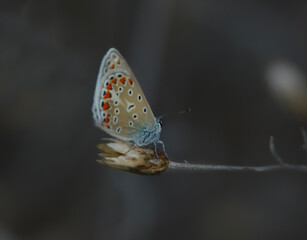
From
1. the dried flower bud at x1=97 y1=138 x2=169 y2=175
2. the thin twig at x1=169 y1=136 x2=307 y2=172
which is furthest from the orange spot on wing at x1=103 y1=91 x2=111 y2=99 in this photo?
the thin twig at x1=169 y1=136 x2=307 y2=172

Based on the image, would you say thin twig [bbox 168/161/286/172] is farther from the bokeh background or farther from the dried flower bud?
the bokeh background

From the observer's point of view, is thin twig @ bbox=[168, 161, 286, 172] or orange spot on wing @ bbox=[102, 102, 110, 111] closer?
thin twig @ bbox=[168, 161, 286, 172]

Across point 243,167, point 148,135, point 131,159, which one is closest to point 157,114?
point 148,135

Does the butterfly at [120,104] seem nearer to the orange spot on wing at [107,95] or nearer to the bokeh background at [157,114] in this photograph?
the orange spot on wing at [107,95]

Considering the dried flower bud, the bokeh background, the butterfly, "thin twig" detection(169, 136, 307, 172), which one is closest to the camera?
"thin twig" detection(169, 136, 307, 172)

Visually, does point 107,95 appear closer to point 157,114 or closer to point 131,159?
point 131,159

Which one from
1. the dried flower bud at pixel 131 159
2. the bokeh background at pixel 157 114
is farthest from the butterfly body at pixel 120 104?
the bokeh background at pixel 157 114

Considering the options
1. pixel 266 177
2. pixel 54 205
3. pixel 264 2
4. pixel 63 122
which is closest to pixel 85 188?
pixel 54 205

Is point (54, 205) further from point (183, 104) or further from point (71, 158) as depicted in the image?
point (183, 104)
